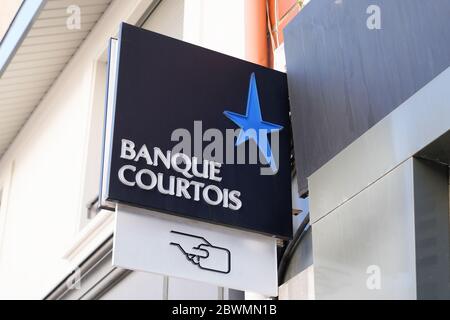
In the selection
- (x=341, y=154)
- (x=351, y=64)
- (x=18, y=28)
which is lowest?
(x=341, y=154)

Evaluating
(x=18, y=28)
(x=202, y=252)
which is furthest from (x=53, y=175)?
(x=202, y=252)

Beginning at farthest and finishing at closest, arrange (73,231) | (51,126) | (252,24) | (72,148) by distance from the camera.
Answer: (51,126), (72,148), (73,231), (252,24)

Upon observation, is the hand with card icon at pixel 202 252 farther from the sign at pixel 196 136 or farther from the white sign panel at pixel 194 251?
the sign at pixel 196 136

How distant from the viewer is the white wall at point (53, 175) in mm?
8766

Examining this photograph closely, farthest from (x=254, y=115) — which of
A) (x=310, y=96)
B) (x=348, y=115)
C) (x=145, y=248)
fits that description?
(x=145, y=248)

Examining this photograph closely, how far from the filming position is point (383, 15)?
4.54m

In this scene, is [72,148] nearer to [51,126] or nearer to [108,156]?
[51,126]

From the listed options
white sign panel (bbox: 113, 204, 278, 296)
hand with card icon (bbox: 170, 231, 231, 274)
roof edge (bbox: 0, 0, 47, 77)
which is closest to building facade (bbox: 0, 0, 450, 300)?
white sign panel (bbox: 113, 204, 278, 296)

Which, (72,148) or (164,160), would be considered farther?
(72,148)

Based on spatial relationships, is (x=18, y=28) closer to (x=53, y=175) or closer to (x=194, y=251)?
(x=53, y=175)

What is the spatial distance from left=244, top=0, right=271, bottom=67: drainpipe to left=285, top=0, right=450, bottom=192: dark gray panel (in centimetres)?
81

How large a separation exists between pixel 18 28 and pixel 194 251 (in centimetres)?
554

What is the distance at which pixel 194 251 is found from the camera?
460 cm
